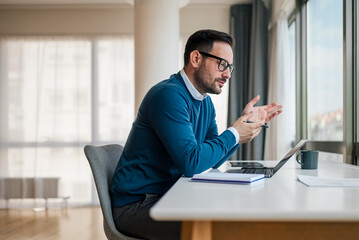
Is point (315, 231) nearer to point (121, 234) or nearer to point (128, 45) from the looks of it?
point (121, 234)

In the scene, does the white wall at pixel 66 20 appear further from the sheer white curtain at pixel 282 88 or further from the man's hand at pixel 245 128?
the man's hand at pixel 245 128

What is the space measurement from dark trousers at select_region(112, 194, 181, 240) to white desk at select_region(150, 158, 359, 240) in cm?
39

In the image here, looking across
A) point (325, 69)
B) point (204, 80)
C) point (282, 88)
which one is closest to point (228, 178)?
point (204, 80)

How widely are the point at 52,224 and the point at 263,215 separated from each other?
398 centimetres

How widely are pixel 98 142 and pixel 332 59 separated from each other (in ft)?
10.9

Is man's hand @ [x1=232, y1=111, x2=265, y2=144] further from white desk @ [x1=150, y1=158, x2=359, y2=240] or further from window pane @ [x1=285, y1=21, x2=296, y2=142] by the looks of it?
window pane @ [x1=285, y1=21, x2=296, y2=142]

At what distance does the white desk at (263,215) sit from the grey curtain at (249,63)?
3967 mm

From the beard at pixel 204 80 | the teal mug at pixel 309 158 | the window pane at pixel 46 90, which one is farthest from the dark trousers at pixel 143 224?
the window pane at pixel 46 90

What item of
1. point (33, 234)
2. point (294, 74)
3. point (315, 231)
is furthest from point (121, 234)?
point (294, 74)

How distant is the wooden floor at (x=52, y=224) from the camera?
3916 mm

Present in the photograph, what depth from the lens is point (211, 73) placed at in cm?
191

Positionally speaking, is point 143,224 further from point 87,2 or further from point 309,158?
point 87,2

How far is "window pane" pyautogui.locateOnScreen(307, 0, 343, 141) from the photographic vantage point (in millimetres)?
3152

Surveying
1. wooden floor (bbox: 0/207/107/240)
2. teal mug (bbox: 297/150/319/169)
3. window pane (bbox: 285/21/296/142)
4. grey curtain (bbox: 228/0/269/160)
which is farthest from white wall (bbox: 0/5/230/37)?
teal mug (bbox: 297/150/319/169)
